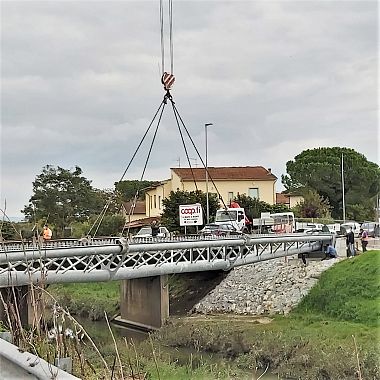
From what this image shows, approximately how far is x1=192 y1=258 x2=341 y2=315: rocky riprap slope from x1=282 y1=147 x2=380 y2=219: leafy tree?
87.1 feet

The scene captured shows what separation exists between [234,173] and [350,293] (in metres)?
33.4

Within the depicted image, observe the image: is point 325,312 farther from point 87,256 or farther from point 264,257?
point 87,256

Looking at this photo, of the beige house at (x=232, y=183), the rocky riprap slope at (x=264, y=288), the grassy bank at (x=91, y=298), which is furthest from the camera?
the beige house at (x=232, y=183)

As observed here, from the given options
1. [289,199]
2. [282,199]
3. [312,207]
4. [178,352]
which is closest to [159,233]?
[178,352]

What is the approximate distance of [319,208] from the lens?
54.4m

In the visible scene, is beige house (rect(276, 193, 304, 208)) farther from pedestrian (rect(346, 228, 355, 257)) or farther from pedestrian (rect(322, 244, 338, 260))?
pedestrian (rect(346, 228, 355, 257))

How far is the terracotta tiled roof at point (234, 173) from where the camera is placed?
5776 centimetres

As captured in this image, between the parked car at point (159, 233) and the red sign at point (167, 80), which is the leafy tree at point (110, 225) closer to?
the parked car at point (159, 233)

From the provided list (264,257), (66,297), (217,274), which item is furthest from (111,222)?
(264,257)

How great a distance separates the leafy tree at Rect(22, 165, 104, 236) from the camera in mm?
50812

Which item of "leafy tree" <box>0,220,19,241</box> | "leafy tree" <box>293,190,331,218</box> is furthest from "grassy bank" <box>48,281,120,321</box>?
"leafy tree" <box>0,220,19,241</box>

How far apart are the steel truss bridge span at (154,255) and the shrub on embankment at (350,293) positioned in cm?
312

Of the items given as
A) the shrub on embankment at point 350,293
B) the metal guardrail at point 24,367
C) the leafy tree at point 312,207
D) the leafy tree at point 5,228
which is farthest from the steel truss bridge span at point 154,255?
the leafy tree at point 312,207

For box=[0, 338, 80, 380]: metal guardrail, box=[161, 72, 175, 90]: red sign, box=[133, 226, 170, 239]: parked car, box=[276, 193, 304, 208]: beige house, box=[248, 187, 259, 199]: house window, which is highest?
box=[161, 72, 175, 90]: red sign
